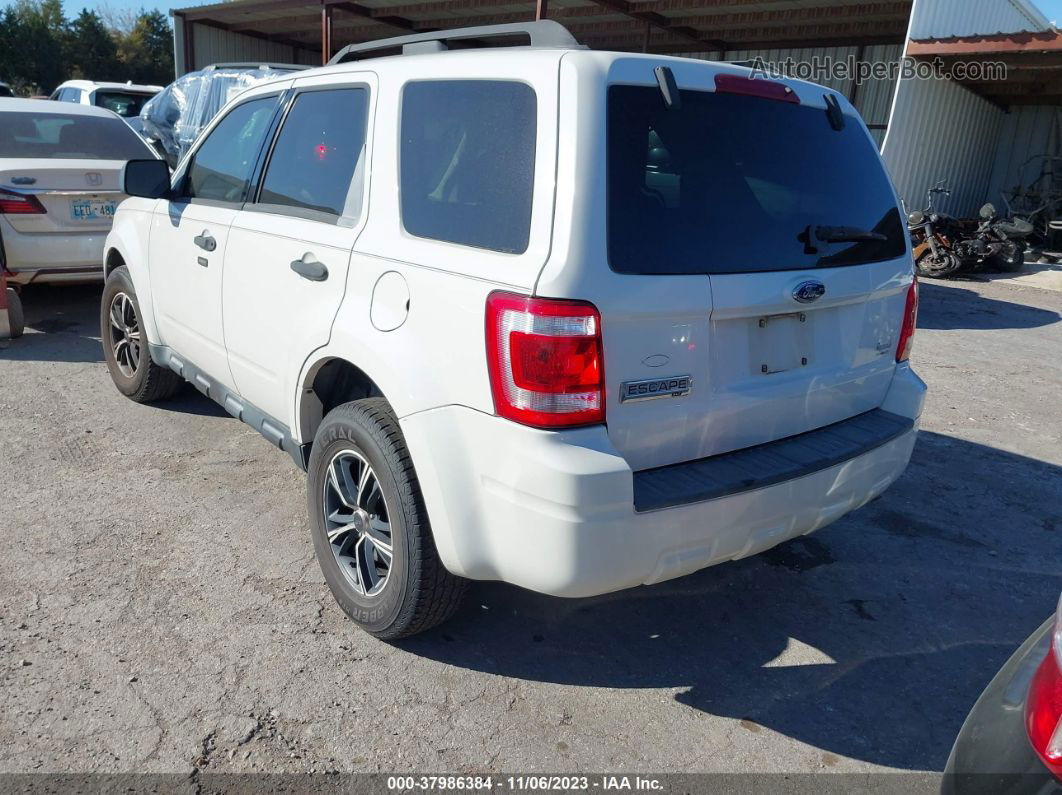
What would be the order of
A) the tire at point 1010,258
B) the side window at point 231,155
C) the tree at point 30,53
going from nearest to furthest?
the side window at point 231,155, the tire at point 1010,258, the tree at point 30,53

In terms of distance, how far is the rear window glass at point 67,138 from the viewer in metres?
7.06

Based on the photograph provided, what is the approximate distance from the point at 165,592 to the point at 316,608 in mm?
605

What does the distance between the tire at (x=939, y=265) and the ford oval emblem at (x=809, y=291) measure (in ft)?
35.4

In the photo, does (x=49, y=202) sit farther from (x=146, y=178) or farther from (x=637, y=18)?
(x=637, y=18)

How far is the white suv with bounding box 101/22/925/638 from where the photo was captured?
2.36 m

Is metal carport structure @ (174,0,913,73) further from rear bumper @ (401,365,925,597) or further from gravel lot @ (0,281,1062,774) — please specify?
rear bumper @ (401,365,925,597)

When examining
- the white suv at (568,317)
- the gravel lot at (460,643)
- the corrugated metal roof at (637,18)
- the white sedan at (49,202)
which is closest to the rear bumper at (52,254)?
the white sedan at (49,202)

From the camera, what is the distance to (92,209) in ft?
22.3

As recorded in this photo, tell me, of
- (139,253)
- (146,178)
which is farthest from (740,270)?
(139,253)

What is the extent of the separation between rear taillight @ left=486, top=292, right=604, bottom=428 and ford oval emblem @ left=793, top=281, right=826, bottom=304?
2.61ft

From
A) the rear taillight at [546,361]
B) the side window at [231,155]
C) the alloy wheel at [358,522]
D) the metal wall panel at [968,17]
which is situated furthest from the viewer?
the metal wall panel at [968,17]

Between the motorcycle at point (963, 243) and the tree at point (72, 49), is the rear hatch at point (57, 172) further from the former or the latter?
the tree at point (72, 49)

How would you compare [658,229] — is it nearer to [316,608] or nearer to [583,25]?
[316,608]

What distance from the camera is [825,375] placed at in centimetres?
296
